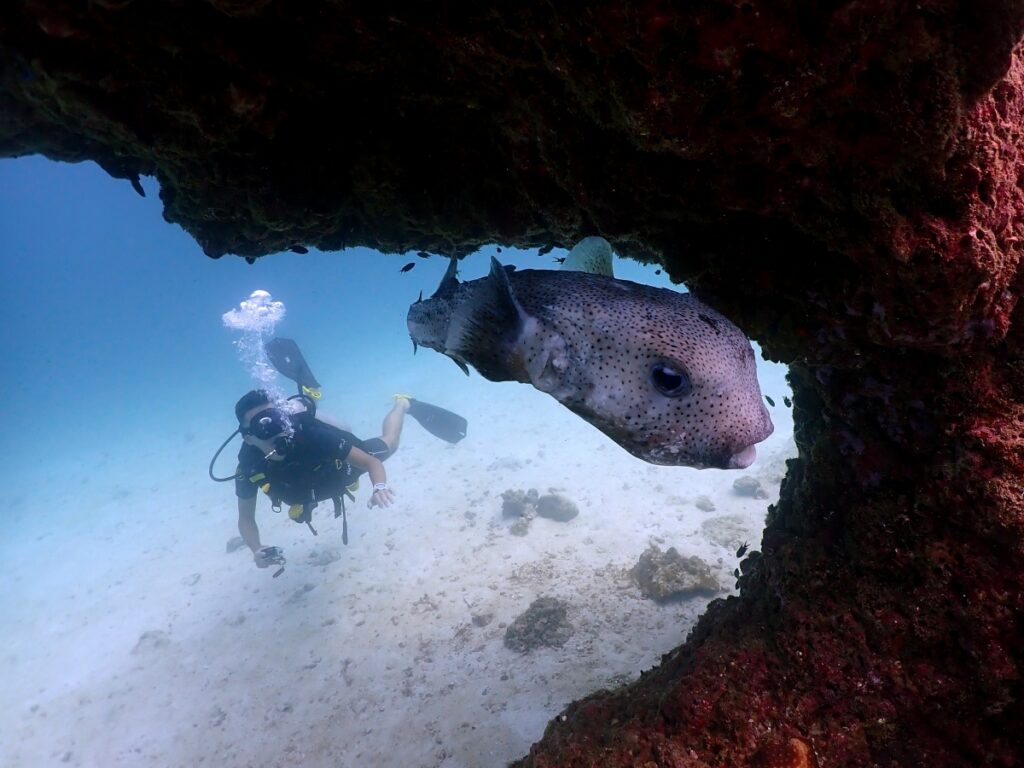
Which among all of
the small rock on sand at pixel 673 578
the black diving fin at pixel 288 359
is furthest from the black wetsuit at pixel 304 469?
the black diving fin at pixel 288 359

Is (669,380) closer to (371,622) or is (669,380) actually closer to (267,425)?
(371,622)

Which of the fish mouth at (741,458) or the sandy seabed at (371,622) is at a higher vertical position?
the fish mouth at (741,458)

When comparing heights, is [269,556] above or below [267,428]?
below

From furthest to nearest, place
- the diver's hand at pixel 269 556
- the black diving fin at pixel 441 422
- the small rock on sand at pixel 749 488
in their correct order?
the black diving fin at pixel 441 422 → the small rock on sand at pixel 749 488 → the diver's hand at pixel 269 556

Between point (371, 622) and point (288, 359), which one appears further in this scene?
point (288, 359)

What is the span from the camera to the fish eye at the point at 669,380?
176cm

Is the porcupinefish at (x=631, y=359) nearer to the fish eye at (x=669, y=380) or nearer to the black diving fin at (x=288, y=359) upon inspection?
the fish eye at (x=669, y=380)

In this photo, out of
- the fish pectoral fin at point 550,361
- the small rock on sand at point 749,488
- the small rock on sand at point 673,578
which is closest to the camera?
the fish pectoral fin at point 550,361

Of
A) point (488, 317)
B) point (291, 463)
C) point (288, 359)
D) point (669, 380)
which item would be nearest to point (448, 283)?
point (488, 317)

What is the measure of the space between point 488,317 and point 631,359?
0.59 m

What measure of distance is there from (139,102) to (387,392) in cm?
3853

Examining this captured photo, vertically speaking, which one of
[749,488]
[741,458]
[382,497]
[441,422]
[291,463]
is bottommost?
[441,422]

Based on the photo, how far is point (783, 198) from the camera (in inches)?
93.4

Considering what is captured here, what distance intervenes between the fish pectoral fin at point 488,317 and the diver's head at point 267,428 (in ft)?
27.6
